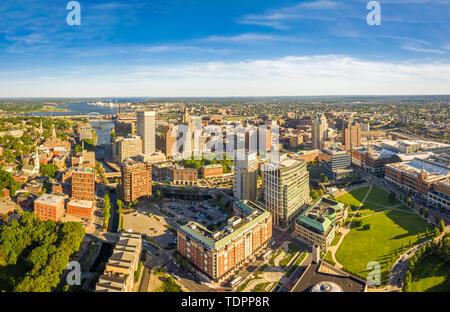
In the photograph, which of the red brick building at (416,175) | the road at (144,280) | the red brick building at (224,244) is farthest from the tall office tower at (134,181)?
the red brick building at (416,175)

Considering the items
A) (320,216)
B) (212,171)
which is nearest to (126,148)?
(212,171)

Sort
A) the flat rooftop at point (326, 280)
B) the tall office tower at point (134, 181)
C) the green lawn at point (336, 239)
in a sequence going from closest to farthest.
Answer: the flat rooftop at point (326, 280) → the green lawn at point (336, 239) → the tall office tower at point (134, 181)

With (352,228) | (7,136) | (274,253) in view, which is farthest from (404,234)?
(7,136)

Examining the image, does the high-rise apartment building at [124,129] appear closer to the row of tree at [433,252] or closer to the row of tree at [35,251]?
the row of tree at [35,251]
